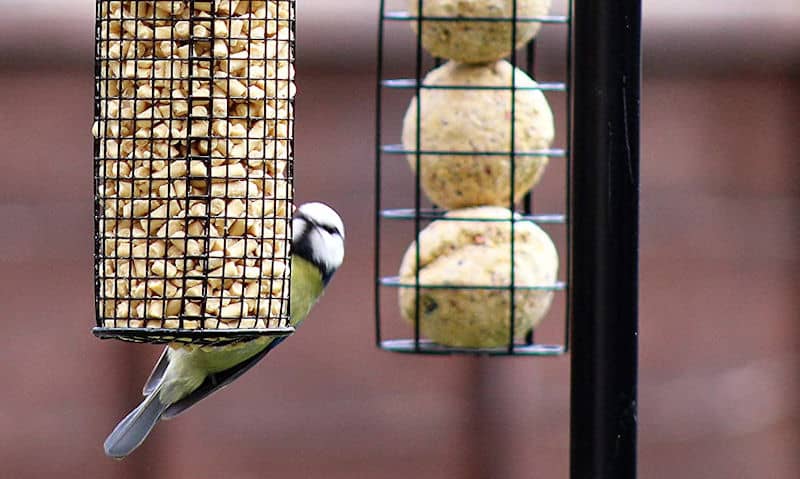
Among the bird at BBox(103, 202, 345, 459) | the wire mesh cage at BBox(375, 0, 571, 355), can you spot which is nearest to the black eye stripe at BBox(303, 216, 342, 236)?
the bird at BBox(103, 202, 345, 459)

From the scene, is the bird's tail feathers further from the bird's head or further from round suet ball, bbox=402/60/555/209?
round suet ball, bbox=402/60/555/209

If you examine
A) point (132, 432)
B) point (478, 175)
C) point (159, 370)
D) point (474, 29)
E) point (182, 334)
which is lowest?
point (132, 432)

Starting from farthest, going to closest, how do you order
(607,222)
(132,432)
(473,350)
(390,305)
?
(390,305)
(473,350)
(132,432)
(607,222)

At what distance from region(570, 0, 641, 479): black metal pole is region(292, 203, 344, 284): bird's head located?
2.41ft

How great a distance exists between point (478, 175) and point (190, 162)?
39.8 inches

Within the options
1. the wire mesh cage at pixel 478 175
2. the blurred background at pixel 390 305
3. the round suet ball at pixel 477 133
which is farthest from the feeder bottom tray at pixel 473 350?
the blurred background at pixel 390 305

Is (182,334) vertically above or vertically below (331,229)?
below

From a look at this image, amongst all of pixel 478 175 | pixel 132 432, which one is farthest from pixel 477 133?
pixel 132 432

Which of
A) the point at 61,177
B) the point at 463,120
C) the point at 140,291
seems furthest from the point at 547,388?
the point at 140,291

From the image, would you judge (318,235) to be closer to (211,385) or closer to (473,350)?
(211,385)

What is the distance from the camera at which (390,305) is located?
4758 millimetres

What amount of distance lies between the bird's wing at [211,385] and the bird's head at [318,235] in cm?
17

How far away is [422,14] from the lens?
8.94 ft

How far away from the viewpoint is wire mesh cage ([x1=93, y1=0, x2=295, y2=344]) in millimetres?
1858
